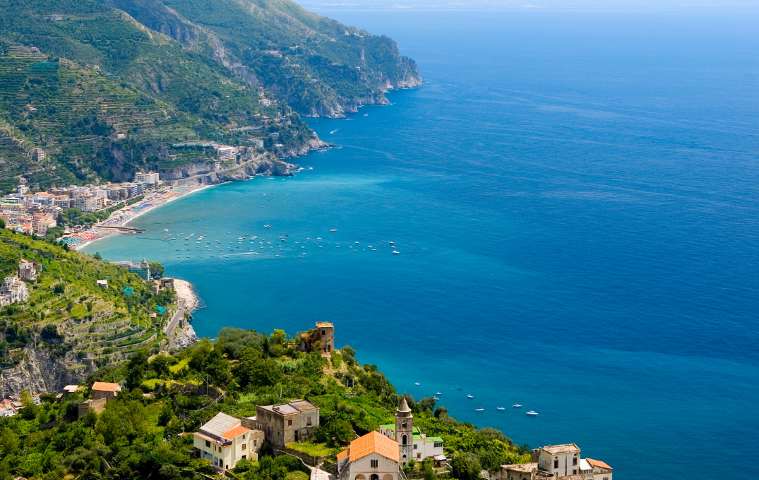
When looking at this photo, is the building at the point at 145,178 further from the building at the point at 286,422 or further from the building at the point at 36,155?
the building at the point at 286,422

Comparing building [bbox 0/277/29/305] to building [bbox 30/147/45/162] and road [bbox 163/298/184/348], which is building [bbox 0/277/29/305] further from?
building [bbox 30/147/45/162]

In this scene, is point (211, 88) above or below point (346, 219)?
above

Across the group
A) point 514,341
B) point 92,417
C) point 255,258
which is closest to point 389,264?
point 255,258

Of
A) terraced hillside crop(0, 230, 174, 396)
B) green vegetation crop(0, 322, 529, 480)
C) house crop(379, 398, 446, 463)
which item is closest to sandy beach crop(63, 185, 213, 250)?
terraced hillside crop(0, 230, 174, 396)

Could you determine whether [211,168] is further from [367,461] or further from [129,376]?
[367,461]

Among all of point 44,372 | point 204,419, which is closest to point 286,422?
point 204,419

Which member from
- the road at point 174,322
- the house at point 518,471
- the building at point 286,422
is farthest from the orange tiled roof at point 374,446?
the road at point 174,322
